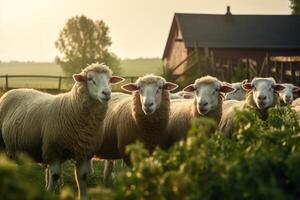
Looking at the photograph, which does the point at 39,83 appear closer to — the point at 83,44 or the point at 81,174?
the point at 83,44

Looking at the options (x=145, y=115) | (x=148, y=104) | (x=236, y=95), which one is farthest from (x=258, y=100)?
(x=236, y=95)

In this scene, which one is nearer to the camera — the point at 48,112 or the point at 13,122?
the point at 48,112

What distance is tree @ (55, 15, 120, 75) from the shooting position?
6750 cm

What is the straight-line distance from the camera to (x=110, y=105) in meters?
9.86

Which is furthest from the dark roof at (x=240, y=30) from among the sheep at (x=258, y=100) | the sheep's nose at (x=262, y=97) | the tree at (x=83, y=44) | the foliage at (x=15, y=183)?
the foliage at (x=15, y=183)

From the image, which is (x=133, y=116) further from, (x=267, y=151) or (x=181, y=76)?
(x=181, y=76)

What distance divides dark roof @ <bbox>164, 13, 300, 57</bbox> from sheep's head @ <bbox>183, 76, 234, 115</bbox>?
32.9 meters

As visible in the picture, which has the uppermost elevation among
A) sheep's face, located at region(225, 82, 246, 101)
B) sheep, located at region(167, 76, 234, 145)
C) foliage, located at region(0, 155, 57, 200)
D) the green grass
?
foliage, located at region(0, 155, 57, 200)

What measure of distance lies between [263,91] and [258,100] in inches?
10.7

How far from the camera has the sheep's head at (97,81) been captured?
760 cm

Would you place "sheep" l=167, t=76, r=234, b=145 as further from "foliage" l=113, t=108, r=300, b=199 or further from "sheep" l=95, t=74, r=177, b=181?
"foliage" l=113, t=108, r=300, b=199

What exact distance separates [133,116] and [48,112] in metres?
1.27

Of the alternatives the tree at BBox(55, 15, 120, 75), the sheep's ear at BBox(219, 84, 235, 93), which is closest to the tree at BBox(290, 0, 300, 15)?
the tree at BBox(55, 15, 120, 75)

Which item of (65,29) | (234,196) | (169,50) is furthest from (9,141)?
(65,29)
